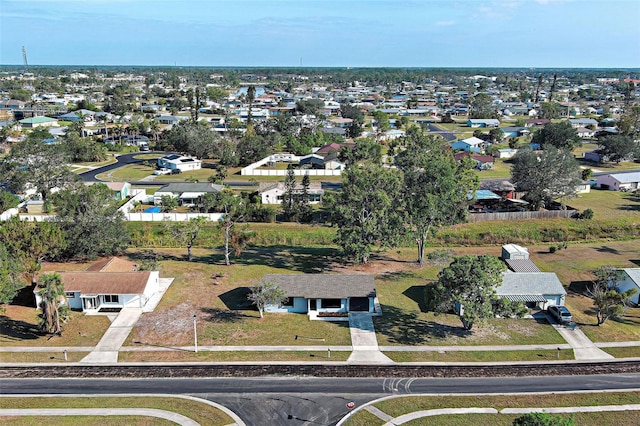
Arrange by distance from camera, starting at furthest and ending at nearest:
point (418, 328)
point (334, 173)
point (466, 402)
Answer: point (334, 173) → point (418, 328) → point (466, 402)

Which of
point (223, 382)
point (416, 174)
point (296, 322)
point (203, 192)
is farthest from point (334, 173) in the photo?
point (223, 382)

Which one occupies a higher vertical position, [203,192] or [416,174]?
[416,174]

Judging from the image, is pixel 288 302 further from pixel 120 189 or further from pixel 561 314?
pixel 120 189

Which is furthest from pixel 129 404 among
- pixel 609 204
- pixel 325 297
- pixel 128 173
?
pixel 609 204

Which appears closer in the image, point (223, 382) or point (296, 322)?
point (223, 382)

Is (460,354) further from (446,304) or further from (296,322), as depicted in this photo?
(296,322)

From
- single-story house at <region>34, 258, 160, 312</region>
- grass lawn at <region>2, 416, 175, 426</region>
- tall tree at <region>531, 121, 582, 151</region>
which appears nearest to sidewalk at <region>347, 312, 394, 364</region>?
grass lawn at <region>2, 416, 175, 426</region>
